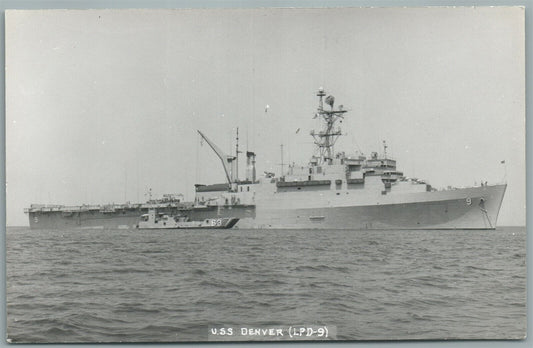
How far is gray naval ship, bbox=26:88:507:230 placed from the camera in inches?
736

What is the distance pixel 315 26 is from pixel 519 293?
5.10 metres

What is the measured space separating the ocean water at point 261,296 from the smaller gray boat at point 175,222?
11.0 metres

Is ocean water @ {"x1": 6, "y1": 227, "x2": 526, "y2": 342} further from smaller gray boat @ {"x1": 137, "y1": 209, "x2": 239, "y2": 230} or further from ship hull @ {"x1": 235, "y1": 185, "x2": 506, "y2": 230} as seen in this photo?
smaller gray boat @ {"x1": 137, "y1": 209, "x2": 239, "y2": 230}

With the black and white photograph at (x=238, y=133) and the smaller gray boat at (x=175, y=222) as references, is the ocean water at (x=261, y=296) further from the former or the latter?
the smaller gray boat at (x=175, y=222)

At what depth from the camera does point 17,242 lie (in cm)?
827

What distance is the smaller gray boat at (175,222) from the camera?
20906 millimetres

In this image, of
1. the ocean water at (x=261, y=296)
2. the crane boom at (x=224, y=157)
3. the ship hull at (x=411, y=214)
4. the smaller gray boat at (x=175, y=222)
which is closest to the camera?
the ocean water at (x=261, y=296)

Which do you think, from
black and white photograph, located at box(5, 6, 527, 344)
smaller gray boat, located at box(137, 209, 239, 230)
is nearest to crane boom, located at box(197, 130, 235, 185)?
black and white photograph, located at box(5, 6, 527, 344)

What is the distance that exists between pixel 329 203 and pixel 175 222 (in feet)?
20.7

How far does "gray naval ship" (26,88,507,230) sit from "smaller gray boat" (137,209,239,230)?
0.28 meters

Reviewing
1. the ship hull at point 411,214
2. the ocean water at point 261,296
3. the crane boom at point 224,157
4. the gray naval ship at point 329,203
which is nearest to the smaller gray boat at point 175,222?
the gray naval ship at point 329,203

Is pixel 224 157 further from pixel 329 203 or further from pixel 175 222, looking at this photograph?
pixel 175 222

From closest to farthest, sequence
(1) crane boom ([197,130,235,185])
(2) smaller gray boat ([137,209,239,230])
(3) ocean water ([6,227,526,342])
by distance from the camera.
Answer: (3) ocean water ([6,227,526,342]) < (1) crane boom ([197,130,235,185]) < (2) smaller gray boat ([137,209,239,230])

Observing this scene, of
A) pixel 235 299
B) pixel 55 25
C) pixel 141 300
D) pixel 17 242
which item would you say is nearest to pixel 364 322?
pixel 235 299
